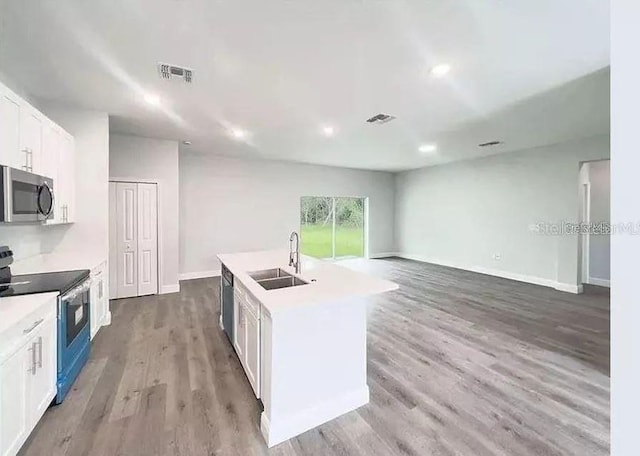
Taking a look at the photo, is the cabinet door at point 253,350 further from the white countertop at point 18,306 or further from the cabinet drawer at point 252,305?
the white countertop at point 18,306

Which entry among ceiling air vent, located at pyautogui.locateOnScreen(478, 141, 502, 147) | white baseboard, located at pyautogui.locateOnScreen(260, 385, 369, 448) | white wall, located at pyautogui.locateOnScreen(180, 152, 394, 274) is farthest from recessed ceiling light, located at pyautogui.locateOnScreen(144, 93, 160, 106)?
ceiling air vent, located at pyautogui.locateOnScreen(478, 141, 502, 147)

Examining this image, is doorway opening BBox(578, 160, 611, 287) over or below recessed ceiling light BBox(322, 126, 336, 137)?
below

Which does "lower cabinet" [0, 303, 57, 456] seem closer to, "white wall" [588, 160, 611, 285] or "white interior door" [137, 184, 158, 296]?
"white interior door" [137, 184, 158, 296]

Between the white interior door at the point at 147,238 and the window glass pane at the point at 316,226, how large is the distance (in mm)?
3681

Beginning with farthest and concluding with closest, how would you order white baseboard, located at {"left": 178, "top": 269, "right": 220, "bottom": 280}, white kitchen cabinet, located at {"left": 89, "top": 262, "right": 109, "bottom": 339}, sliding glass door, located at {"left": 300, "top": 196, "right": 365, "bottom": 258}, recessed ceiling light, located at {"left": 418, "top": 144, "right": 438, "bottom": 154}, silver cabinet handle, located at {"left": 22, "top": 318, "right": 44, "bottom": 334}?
1. sliding glass door, located at {"left": 300, "top": 196, "right": 365, "bottom": 258}
2. white baseboard, located at {"left": 178, "top": 269, "right": 220, "bottom": 280}
3. recessed ceiling light, located at {"left": 418, "top": 144, "right": 438, "bottom": 154}
4. white kitchen cabinet, located at {"left": 89, "top": 262, "right": 109, "bottom": 339}
5. silver cabinet handle, located at {"left": 22, "top": 318, "right": 44, "bottom": 334}

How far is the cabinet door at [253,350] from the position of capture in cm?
220

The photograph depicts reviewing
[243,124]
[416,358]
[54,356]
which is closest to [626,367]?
[416,358]

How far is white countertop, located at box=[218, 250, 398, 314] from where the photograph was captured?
6.53 feet

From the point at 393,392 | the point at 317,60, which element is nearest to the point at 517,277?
the point at 393,392

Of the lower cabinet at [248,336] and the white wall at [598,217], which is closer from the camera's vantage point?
the lower cabinet at [248,336]

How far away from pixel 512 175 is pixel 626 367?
22.8 feet

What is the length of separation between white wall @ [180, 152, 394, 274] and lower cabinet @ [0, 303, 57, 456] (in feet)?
14.5

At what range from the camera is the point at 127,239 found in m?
5.00

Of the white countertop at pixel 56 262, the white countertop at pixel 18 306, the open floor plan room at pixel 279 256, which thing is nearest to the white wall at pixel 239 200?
the open floor plan room at pixel 279 256
